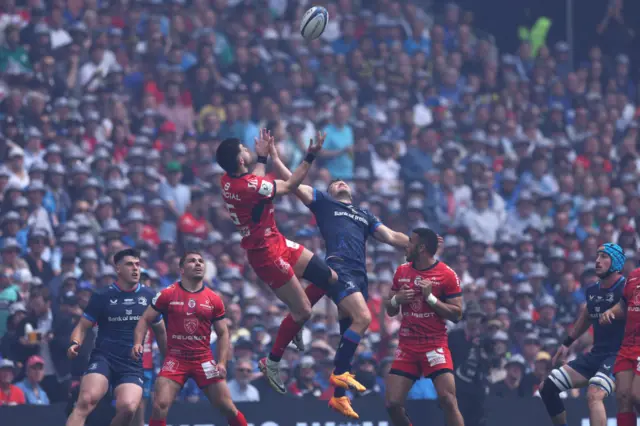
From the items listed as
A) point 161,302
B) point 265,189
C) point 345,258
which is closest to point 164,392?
point 161,302

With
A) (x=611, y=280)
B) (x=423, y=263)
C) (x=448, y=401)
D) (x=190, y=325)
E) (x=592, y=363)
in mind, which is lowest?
(x=190, y=325)

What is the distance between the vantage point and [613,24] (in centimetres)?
3081

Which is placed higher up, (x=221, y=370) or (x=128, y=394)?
(x=221, y=370)

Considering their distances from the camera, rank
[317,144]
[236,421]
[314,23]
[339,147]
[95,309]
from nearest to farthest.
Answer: [317,144]
[236,421]
[95,309]
[314,23]
[339,147]

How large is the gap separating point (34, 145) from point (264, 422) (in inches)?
265

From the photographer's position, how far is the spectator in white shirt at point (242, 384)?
19.4 meters

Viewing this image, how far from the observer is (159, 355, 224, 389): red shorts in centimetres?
1630

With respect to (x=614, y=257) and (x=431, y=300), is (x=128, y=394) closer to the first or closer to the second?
(x=431, y=300)

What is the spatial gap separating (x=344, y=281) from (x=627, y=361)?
11.6ft

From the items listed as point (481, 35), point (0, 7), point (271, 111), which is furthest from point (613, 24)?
point (0, 7)

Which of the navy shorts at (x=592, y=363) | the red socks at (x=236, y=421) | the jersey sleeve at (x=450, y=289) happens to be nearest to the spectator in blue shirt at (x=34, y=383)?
the red socks at (x=236, y=421)

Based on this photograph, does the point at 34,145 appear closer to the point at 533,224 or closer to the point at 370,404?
the point at 370,404

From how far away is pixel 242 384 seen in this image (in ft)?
63.9

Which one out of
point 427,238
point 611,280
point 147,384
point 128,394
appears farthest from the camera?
point 147,384
